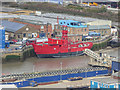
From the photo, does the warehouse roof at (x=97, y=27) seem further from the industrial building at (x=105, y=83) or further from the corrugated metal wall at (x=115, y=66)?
the industrial building at (x=105, y=83)

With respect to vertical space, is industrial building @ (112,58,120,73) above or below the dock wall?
above

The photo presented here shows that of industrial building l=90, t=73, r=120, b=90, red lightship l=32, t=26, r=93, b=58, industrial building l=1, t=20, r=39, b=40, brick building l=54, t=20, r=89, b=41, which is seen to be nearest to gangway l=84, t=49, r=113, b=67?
red lightship l=32, t=26, r=93, b=58

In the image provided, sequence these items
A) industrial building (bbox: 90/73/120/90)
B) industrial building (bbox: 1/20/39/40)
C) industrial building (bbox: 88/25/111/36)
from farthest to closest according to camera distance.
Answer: industrial building (bbox: 88/25/111/36) → industrial building (bbox: 1/20/39/40) → industrial building (bbox: 90/73/120/90)

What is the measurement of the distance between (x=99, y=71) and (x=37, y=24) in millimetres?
7823

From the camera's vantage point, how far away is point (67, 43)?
1830 centimetres

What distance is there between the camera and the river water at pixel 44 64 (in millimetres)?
15172

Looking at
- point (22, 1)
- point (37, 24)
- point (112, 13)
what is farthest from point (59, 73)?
point (22, 1)

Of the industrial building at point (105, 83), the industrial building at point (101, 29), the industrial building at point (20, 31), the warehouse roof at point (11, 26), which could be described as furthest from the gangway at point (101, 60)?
the industrial building at point (101, 29)

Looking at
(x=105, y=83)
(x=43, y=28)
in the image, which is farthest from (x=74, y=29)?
(x=105, y=83)

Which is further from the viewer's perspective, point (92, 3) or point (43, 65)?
point (92, 3)

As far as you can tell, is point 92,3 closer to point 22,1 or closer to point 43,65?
point 22,1

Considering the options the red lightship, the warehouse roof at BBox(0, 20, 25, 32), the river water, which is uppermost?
the warehouse roof at BBox(0, 20, 25, 32)

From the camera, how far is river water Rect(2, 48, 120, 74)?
1517 cm

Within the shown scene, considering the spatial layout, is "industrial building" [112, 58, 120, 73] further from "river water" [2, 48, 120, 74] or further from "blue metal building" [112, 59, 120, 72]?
"river water" [2, 48, 120, 74]
